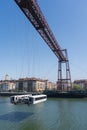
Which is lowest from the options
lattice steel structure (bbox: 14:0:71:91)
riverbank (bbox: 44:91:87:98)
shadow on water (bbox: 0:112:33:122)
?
shadow on water (bbox: 0:112:33:122)

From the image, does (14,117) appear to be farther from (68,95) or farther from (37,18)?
(68,95)

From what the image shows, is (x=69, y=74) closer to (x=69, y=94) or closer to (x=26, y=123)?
(x=69, y=94)

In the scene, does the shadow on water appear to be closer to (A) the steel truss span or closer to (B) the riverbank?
(A) the steel truss span

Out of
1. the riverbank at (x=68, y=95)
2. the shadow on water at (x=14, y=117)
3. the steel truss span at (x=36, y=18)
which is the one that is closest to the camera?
the shadow on water at (x=14, y=117)

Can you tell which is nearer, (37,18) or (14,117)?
(14,117)

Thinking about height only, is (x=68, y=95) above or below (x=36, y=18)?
below

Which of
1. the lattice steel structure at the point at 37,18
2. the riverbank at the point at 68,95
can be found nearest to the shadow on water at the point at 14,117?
the lattice steel structure at the point at 37,18

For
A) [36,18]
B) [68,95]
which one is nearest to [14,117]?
[36,18]

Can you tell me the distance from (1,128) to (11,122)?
6.67 ft

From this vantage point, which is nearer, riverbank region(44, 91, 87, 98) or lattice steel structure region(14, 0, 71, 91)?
lattice steel structure region(14, 0, 71, 91)

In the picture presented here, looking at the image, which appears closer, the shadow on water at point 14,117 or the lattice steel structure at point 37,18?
the shadow on water at point 14,117

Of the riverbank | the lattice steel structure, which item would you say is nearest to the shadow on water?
the lattice steel structure

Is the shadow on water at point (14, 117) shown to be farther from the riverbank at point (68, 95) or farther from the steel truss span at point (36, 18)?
the riverbank at point (68, 95)

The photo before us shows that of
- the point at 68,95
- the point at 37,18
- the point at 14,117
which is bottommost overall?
the point at 14,117
